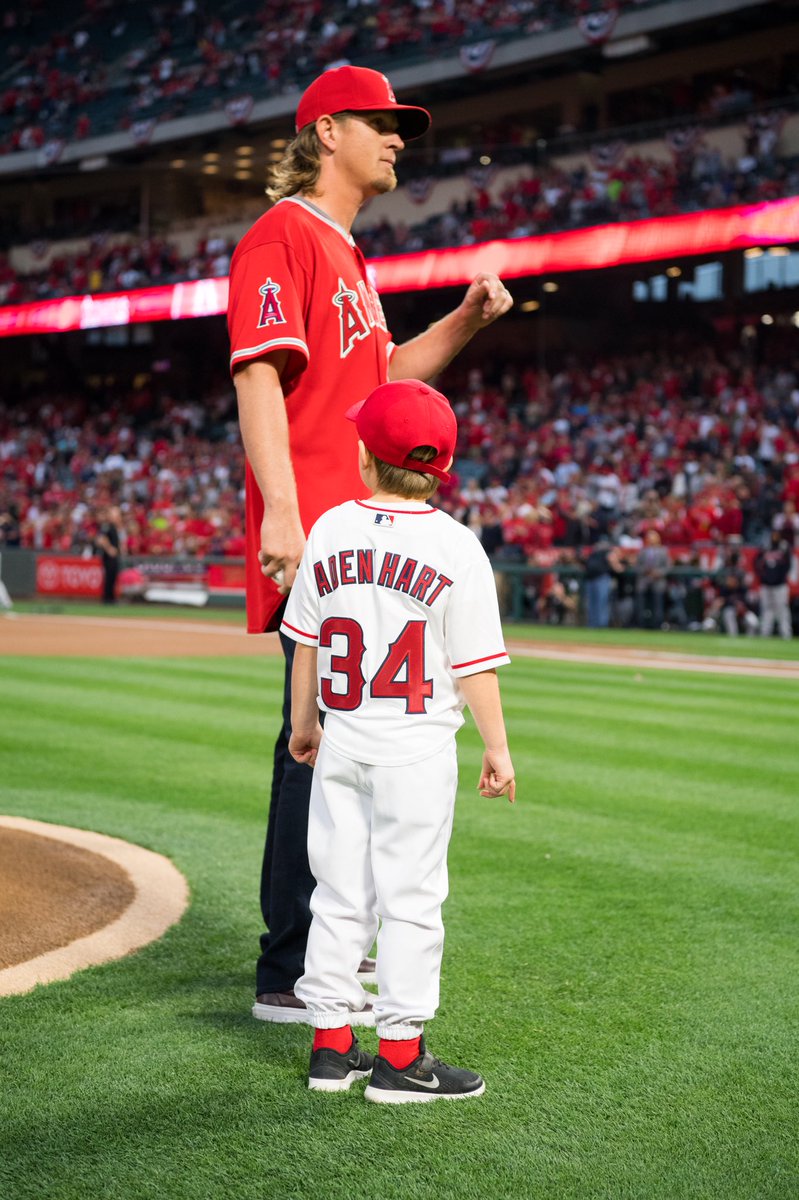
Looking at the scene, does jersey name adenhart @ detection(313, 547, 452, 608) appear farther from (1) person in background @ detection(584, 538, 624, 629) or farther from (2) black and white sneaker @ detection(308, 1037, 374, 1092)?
(1) person in background @ detection(584, 538, 624, 629)

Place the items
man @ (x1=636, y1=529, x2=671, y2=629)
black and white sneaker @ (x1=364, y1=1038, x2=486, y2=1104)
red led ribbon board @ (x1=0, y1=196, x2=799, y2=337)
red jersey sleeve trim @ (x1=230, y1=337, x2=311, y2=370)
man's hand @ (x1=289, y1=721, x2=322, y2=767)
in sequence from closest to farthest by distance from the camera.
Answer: black and white sneaker @ (x1=364, y1=1038, x2=486, y2=1104) < man's hand @ (x1=289, y1=721, x2=322, y2=767) < red jersey sleeve trim @ (x1=230, y1=337, x2=311, y2=370) < man @ (x1=636, y1=529, x2=671, y2=629) < red led ribbon board @ (x1=0, y1=196, x2=799, y2=337)

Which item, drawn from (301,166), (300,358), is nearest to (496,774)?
(300,358)

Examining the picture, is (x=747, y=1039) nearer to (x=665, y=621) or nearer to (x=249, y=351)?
(x=249, y=351)

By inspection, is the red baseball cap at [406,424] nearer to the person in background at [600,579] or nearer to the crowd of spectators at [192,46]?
the person in background at [600,579]

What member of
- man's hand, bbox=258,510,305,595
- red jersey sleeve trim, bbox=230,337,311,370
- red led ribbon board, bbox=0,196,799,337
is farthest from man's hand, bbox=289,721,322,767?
red led ribbon board, bbox=0,196,799,337

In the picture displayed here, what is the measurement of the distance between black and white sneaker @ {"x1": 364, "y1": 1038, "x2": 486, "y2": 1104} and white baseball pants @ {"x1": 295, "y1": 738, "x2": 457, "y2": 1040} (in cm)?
7

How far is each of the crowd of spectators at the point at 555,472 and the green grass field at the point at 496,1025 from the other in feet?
42.9

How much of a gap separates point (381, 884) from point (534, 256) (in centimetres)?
2467

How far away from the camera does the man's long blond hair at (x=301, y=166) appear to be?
3.29 meters

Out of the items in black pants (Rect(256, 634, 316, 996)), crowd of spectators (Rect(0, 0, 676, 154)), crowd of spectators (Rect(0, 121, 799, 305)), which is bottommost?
black pants (Rect(256, 634, 316, 996))

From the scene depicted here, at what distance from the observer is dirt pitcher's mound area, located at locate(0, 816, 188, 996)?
3.51 metres

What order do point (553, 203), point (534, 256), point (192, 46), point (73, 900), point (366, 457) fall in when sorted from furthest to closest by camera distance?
point (192, 46)
point (553, 203)
point (534, 256)
point (73, 900)
point (366, 457)

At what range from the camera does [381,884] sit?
2.69 m

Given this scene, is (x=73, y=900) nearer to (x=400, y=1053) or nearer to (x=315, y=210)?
(x=400, y=1053)
